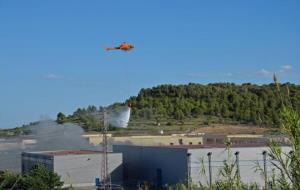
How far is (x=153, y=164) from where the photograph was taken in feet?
176

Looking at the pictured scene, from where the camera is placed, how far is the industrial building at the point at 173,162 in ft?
153

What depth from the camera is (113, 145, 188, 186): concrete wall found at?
48156 millimetres

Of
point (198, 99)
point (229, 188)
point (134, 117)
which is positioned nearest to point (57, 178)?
point (229, 188)

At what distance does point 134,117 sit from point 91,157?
6595 cm

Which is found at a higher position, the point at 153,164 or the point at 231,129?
the point at 231,129

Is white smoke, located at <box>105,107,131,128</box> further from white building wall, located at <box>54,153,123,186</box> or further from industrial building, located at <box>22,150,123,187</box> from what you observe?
white building wall, located at <box>54,153,123,186</box>

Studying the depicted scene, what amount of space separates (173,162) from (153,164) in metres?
4.71

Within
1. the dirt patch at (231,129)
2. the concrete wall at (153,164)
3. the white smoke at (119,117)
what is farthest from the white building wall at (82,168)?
the white smoke at (119,117)

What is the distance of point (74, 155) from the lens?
176 ft

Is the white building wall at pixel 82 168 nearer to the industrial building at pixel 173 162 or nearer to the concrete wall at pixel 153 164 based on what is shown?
the concrete wall at pixel 153 164

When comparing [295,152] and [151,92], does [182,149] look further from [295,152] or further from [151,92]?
[151,92]

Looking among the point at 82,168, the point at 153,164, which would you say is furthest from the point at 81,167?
the point at 153,164

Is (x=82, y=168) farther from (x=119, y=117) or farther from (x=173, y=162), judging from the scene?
(x=119, y=117)

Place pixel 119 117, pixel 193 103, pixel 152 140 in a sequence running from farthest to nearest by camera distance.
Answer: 1. pixel 193 103
2. pixel 119 117
3. pixel 152 140
